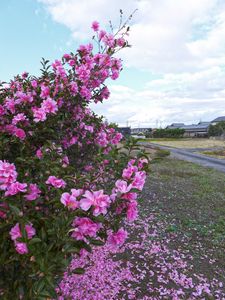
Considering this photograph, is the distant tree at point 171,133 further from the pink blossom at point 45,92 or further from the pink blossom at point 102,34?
the pink blossom at point 45,92

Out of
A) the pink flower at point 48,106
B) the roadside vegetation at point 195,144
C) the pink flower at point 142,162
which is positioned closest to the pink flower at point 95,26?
the pink flower at point 48,106

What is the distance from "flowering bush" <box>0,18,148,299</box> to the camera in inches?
61.6

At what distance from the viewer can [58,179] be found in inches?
75.8

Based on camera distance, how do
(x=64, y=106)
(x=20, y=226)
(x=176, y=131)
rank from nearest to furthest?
1. (x=20, y=226)
2. (x=64, y=106)
3. (x=176, y=131)

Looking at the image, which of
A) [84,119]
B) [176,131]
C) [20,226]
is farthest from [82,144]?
[176,131]

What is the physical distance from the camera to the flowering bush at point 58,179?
1565 millimetres

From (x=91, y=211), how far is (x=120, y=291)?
8.47 ft

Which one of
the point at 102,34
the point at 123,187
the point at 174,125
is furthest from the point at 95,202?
the point at 174,125

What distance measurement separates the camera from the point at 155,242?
5.39 meters

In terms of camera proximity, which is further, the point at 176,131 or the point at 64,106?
the point at 176,131

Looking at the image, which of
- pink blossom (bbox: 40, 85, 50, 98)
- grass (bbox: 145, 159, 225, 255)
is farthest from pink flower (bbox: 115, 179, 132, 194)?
grass (bbox: 145, 159, 225, 255)

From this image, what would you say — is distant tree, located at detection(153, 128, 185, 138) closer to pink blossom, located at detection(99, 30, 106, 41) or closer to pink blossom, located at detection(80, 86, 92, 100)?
pink blossom, located at detection(99, 30, 106, 41)

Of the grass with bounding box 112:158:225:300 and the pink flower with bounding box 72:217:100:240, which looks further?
the grass with bounding box 112:158:225:300

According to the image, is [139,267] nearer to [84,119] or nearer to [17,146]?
[84,119]
